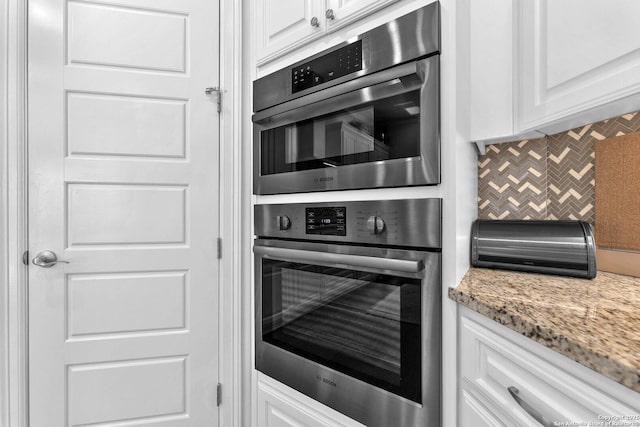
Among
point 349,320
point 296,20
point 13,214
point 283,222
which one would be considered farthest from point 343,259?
point 13,214

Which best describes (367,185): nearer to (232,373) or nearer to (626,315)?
(626,315)

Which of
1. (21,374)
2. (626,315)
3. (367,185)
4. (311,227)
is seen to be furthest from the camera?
(21,374)

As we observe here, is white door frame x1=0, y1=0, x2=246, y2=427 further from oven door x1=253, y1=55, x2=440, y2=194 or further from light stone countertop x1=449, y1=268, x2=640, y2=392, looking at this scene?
light stone countertop x1=449, y1=268, x2=640, y2=392

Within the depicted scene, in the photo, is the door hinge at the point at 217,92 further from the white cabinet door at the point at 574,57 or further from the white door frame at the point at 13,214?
the white cabinet door at the point at 574,57

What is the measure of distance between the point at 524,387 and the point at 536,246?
52 centimetres

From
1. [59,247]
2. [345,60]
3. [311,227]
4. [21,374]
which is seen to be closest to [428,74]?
[345,60]

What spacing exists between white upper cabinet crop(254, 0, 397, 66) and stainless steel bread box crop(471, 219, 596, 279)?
29.7 inches

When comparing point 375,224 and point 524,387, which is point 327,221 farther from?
point 524,387

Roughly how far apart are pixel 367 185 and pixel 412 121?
0.22m

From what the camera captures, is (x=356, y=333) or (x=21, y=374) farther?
(x=21, y=374)

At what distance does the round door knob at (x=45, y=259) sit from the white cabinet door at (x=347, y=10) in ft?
4.49

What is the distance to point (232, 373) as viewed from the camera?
1.47m

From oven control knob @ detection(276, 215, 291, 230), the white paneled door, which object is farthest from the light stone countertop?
the white paneled door

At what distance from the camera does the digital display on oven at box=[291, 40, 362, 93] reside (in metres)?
1.03
